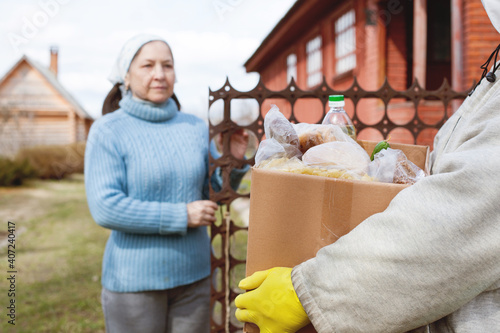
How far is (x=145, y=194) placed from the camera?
79.6 inches

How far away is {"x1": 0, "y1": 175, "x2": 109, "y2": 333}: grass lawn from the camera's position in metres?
3.98

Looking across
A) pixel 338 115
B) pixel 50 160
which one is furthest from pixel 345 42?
pixel 50 160

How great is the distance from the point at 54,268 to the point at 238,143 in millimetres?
4527

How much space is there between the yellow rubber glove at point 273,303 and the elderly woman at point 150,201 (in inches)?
36.2

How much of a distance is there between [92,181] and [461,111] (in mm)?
1596

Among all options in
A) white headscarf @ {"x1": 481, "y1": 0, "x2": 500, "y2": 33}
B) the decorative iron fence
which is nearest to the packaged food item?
white headscarf @ {"x1": 481, "y1": 0, "x2": 500, "y2": 33}

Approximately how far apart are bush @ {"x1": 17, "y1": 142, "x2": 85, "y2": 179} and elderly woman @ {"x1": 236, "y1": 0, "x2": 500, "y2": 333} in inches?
663

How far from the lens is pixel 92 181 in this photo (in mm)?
1967

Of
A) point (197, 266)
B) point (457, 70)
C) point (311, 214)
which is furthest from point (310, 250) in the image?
point (457, 70)

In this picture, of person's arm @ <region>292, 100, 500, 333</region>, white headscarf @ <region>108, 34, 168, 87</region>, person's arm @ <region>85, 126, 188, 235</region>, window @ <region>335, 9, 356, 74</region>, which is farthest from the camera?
window @ <region>335, 9, 356, 74</region>

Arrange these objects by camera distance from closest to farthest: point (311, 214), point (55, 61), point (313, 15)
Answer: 1. point (311, 214)
2. point (313, 15)
3. point (55, 61)

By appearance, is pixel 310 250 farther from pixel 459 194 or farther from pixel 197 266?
pixel 197 266

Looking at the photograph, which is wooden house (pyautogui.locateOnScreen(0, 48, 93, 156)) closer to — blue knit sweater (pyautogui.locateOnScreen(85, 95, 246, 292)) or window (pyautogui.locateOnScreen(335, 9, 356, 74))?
window (pyautogui.locateOnScreen(335, 9, 356, 74))

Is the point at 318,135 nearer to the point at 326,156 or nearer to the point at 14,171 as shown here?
the point at 326,156
